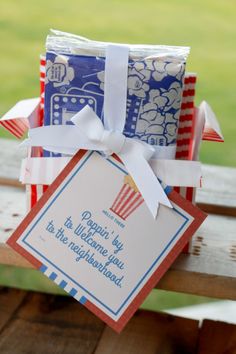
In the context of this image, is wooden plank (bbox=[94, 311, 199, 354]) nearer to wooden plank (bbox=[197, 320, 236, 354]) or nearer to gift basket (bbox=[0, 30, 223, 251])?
wooden plank (bbox=[197, 320, 236, 354])

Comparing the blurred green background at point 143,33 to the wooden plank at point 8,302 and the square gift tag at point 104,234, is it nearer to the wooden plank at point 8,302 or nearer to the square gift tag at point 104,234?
the wooden plank at point 8,302

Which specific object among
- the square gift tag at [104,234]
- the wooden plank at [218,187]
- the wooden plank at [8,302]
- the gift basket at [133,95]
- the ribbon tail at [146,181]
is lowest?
the wooden plank at [8,302]

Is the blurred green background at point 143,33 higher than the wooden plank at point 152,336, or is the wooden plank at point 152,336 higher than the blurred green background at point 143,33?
the blurred green background at point 143,33

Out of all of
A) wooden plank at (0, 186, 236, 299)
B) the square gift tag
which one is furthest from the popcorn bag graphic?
wooden plank at (0, 186, 236, 299)

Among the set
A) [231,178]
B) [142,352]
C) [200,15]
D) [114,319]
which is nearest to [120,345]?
[142,352]

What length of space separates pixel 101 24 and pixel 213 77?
0.34 metres

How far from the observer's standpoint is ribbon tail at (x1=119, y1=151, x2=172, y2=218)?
83cm

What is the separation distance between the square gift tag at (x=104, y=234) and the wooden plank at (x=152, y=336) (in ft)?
0.69

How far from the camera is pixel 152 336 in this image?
109cm

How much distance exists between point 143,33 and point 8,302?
1015 mm

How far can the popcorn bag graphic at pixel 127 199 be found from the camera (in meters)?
0.84

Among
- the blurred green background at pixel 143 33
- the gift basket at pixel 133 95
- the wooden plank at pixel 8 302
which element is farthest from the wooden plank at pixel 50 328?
the blurred green background at pixel 143 33

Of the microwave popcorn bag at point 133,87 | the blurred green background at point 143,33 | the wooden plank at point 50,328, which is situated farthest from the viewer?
the blurred green background at point 143,33

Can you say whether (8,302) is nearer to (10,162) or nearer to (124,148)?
(10,162)
